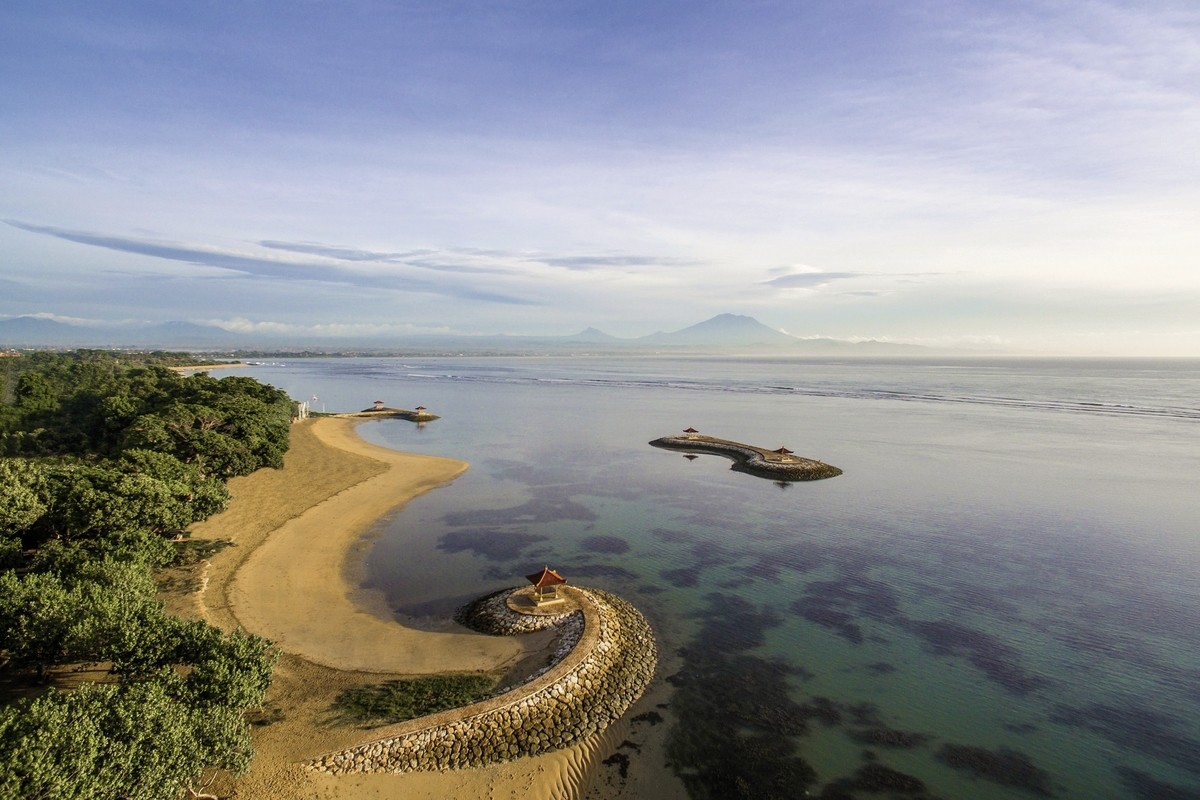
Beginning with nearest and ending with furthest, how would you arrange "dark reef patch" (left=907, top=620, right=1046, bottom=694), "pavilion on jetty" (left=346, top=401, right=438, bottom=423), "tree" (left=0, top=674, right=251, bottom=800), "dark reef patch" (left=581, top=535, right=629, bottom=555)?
1. "tree" (left=0, top=674, right=251, bottom=800)
2. "dark reef patch" (left=907, top=620, right=1046, bottom=694)
3. "dark reef patch" (left=581, top=535, right=629, bottom=555)
4. "pavilion on jetty" (left=346, top=401, right=438, bottom=423)

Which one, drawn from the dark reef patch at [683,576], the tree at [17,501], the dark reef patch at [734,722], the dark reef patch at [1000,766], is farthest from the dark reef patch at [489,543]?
the dark reef patch at [1000,766]

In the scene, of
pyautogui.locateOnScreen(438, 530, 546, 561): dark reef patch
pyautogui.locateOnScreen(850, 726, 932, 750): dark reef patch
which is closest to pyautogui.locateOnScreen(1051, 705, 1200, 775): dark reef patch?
pyautogui.locateOnScreen(850, 726, 932, 750): dark reef patch

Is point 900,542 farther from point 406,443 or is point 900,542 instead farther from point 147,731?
point 406,443

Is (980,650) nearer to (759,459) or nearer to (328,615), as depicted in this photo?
(328,615)

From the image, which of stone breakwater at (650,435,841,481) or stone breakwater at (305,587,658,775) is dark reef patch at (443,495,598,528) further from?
stone breakwater at (650,435,841,481)

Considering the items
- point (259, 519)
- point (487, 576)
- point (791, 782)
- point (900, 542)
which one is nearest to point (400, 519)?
point (259, 519)

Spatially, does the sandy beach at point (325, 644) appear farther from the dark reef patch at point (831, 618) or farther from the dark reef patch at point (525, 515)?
the dark reef patch at point (831, 618)
